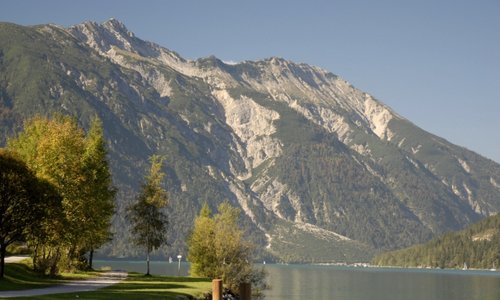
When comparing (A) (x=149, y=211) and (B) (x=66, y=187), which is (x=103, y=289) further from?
(A) (x=149, y=211)

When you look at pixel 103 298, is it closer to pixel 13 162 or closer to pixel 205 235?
pixel 13 162

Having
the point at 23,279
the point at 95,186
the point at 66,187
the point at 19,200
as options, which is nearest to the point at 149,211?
the point at 95,186

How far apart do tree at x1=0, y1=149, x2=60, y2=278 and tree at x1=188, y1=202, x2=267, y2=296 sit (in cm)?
3838

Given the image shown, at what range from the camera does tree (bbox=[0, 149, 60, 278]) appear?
78.2 m

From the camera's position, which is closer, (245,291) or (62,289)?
(245,291)

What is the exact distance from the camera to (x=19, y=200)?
79.4 metres

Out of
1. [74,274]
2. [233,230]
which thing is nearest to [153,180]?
[233,230]

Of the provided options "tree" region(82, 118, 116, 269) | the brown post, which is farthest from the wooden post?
"tree" region(82, 118, 116, 269)

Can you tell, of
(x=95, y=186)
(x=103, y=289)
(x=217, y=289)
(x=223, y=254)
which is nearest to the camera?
(x=217, y=289)

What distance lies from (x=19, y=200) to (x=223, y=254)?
43.6 metres

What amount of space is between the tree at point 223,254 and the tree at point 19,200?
3838 cm

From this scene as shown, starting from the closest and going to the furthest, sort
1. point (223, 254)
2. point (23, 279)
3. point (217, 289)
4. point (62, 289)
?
1. point (217, 289)
2. point (62, 289)
3. point (23, 279)
4. point (223, 254)

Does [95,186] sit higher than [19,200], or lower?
higher

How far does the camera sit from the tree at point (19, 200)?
78.2 m
